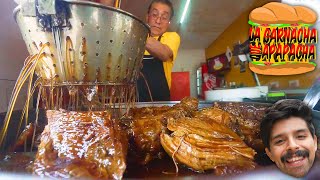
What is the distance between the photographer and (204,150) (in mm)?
765

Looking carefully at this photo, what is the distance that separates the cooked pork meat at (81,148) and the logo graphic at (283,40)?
559 millimetres

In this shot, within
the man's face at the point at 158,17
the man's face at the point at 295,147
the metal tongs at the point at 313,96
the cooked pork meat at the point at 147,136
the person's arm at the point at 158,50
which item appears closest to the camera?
the man's face at the point at 295,147

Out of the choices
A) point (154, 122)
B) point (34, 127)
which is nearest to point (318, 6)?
point (154, 122)

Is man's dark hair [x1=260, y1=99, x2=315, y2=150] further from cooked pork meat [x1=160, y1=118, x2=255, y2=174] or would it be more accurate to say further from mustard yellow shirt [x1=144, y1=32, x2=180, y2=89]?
mustard yellow shirt [x1=144, y1=32, x2=180, y2=89]

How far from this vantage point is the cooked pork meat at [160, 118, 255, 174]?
740 mm

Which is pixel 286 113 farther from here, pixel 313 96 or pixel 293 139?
pixel 313 96

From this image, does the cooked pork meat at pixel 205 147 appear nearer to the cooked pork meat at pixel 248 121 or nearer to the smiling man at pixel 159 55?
the cooked pork meat at pixel 248 121

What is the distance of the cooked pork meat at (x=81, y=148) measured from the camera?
629mm

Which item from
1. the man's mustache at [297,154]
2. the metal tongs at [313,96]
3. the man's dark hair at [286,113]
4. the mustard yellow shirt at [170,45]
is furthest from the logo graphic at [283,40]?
Result: the mustard yellow shirt at [170,45]

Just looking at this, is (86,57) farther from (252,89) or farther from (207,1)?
(207,1)

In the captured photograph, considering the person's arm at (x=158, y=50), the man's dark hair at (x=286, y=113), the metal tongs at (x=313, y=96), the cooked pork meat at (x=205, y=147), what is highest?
the person's arm at (x=158, y=50)

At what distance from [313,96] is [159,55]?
0.98 m

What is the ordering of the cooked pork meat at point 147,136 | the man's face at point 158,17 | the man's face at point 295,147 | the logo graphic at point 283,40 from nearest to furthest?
1. the man's face at point 295,147
2. the logo graphic at point 283,40
3. the cooked pork meat at point 147,136
4. the man's face at point 158,17

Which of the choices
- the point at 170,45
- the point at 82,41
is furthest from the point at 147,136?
the point at 170,45
